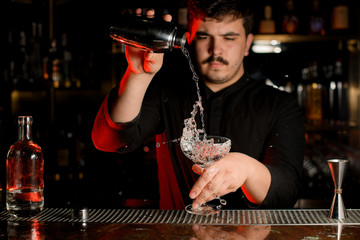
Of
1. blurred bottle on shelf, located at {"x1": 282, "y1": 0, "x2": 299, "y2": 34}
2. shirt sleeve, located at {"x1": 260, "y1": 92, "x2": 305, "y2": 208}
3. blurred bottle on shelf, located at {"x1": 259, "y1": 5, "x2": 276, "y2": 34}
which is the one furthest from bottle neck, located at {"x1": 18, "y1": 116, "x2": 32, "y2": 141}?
blurred bottle on shelf, located at {"x1": 282, "y1": 0, "x2": 299, "y2": 34}

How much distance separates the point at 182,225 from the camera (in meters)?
1.17

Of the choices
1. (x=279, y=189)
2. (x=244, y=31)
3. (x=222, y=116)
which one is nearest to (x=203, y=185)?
(x=279, y=189)

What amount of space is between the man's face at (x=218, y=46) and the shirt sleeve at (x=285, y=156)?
302mm

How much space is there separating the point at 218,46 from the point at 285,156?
0.57m

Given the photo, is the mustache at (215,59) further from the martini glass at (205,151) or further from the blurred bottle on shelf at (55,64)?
the blurred bottle on shelf at (55,64)

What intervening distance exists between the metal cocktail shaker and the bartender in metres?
0.30

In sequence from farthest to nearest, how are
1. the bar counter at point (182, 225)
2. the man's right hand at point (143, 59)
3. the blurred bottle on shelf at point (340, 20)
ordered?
the blurred bottle on shelf at point (340, 20), the man's right hand at point (143, 59), the bar counter at point (182, 225)

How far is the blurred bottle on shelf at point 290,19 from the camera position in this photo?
9.69ft

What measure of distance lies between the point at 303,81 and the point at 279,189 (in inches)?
65.6

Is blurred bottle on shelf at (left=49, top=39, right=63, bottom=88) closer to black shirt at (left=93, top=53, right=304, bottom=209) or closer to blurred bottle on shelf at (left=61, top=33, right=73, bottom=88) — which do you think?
blurred bottle on shelf at (left=61, top=33, right=73, bottom=88)

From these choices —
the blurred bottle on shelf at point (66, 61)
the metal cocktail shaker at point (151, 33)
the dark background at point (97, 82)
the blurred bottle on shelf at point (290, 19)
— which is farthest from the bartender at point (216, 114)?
the blurred bottle on shelf at point (66, 61)

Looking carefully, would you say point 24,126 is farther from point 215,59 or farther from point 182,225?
point 215,59

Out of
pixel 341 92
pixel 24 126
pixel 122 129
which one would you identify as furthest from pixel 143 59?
pixel 341 92

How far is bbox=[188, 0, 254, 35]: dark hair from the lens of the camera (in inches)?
73.4
